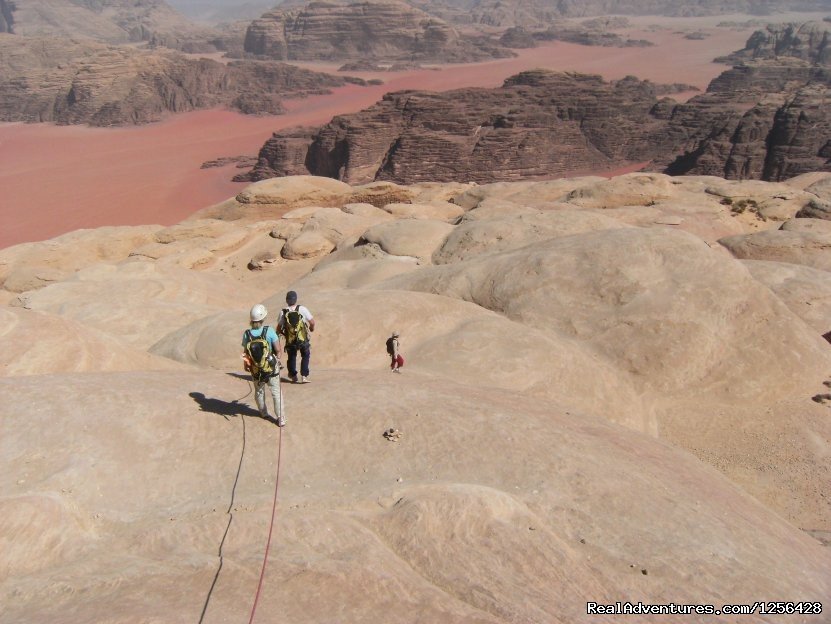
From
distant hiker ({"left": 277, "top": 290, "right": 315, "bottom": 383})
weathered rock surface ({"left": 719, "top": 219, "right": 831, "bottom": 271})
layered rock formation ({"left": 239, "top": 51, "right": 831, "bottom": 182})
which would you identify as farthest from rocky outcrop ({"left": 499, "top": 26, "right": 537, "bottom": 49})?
distant hiker ({"left": 277, "top": 290, "right": 315, "bottom": 383})

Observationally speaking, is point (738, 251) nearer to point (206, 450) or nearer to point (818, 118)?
point (206, 450)

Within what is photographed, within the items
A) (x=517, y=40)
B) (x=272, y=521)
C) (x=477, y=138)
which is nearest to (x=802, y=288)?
(x=272, y=521)

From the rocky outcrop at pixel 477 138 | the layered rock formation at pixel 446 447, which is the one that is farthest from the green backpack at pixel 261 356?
the rocky outcrop at pixel 477 138

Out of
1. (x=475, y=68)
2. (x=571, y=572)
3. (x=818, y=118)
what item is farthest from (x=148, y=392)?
(x=475, y=68)

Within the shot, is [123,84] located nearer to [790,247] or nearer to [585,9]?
[790,247]

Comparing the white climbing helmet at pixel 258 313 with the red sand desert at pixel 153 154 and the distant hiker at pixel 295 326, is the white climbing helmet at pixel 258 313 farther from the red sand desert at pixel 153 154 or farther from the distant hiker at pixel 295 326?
the red sand desert at pixel 153 154

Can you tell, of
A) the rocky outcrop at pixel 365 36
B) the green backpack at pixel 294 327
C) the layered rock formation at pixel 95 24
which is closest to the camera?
the green backpack at pixel 294 327
